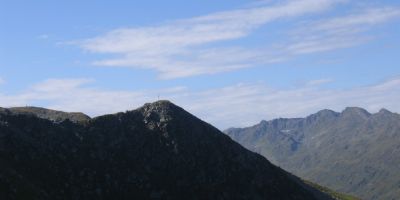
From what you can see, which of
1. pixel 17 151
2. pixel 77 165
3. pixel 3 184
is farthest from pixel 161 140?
pixel 3 184

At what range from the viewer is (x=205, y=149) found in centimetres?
10588

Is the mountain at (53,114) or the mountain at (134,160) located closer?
the mountain at (134,160)

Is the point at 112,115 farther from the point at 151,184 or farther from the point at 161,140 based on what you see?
the point at 151,184

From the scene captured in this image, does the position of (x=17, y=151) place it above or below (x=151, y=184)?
above

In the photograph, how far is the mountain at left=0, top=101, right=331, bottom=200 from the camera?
87.7 metres

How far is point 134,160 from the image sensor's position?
97.9 meters

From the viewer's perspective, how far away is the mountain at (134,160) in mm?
87688

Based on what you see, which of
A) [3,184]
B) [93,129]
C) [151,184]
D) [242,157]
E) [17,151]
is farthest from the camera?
[242,157]

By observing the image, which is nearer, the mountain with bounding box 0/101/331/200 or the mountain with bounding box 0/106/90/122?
the mountain with bounding box 0/101/331/200

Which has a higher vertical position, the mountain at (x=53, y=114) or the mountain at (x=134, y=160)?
the mountain at (x=53, y=114)

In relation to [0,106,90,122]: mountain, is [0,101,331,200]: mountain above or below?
below

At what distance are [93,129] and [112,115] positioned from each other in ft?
18.2

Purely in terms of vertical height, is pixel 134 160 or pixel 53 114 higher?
pixel 53 114

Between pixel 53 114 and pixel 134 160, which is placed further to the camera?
pixel 53 114
